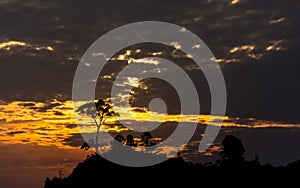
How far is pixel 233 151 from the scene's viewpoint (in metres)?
167

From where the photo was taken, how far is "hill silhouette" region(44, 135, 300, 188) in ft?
520

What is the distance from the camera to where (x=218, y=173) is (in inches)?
6457

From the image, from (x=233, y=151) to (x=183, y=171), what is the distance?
1339cm

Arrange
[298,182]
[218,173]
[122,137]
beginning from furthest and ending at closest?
1. [122,137]
2. [218,173]
3. [298,182]

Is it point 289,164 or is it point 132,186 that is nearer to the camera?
point 289,164

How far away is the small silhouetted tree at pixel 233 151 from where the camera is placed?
166m

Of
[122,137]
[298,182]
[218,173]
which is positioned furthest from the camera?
[122,137]

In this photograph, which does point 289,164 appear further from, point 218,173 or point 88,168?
point 88,168

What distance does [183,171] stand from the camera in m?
169

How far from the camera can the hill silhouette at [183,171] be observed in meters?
159

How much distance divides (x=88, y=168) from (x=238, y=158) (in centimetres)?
3829

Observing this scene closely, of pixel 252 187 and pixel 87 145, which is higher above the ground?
pixel 87 145

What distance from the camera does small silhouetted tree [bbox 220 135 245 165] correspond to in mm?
166125

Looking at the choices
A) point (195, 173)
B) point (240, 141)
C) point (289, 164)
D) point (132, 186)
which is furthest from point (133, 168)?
point (289, 164)
